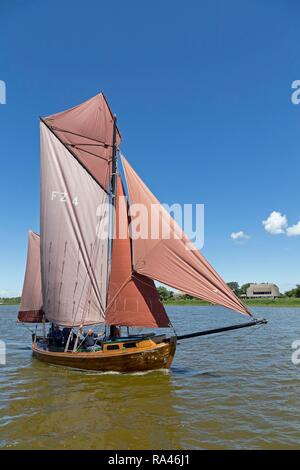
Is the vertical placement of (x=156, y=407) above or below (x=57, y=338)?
below

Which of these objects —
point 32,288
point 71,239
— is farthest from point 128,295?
point 32,288

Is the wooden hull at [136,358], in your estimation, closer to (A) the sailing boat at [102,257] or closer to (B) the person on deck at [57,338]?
(A) the sailing boat at [102,257]

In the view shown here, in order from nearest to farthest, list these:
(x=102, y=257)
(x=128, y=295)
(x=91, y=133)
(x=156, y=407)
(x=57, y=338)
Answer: (x=156, y=407) < (x=128, y=295) < (x=102, y=257) < (x=57, y=338) < (x=91, y=133)

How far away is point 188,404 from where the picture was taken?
12.3 meters

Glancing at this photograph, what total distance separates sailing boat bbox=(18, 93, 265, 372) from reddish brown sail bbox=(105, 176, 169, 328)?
0.05 metres

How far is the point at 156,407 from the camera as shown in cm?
1201

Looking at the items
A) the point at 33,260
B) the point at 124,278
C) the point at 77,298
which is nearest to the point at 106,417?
the point at 124,278

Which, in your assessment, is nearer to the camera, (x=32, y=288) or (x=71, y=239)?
(x=71, y=239)

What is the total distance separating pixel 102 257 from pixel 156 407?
10141mm

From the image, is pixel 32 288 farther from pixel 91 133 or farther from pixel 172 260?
pixel 172 260

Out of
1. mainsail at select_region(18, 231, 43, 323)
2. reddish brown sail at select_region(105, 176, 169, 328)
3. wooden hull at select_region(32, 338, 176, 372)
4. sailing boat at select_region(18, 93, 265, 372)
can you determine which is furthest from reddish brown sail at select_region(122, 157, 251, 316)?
mainsail at select_region(18, 231, 43, 323)

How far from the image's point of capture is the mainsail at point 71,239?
1980 cm

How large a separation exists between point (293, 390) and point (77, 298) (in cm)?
1249
